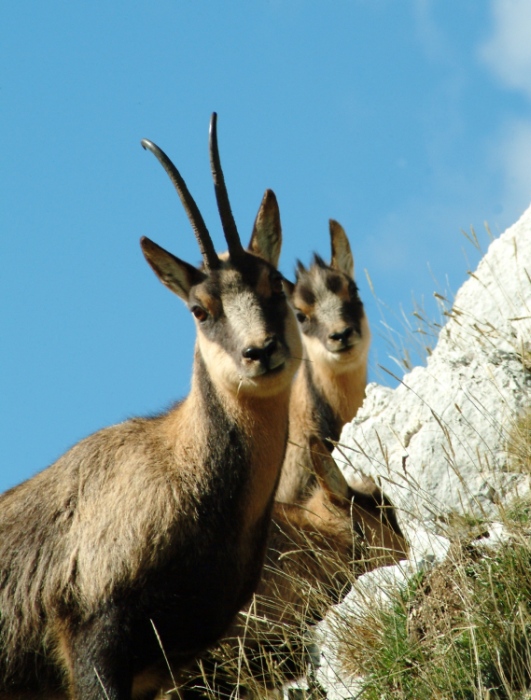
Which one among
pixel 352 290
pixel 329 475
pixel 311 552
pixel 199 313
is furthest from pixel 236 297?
pixel 352 290

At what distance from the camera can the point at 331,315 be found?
12492 mm

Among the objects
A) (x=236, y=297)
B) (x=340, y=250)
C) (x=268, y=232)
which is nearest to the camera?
(x=236, y=297)

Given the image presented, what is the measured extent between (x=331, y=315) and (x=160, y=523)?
18.4 ft

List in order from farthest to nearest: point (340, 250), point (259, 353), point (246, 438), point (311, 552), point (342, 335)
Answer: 1. point (340, 250)
2. point (342, 335)
3. point (311, 552)
4. point (246, 438)
5. point (259, 353)

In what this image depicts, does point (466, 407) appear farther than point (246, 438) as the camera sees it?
Yes

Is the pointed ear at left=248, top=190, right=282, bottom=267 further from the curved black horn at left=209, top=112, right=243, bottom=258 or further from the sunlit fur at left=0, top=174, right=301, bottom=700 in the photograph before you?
the sunlit fur at left=0, top=174, right=301, bottom=700

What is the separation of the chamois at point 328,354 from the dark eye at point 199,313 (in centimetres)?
433

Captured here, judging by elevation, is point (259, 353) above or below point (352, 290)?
below

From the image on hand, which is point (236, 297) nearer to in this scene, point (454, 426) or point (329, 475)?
point (454, 426)

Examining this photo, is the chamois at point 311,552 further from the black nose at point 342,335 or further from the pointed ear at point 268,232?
the black nose at point 342,335

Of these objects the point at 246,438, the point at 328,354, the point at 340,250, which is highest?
the point at 340,250

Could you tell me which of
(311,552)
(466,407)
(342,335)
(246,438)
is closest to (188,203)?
(246,438)

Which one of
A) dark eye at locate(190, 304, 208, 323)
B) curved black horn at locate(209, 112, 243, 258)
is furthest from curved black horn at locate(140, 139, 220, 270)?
dark eye at locate(190, 304, 208, 323)

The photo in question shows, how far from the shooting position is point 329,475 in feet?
30.2
